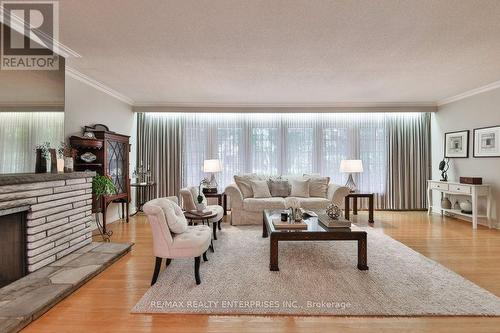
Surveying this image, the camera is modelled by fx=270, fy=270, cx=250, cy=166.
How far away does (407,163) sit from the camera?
6.39 meters

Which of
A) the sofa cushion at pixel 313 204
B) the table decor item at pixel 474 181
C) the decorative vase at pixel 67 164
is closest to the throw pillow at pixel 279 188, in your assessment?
the sofa cushion at pixel 313 204

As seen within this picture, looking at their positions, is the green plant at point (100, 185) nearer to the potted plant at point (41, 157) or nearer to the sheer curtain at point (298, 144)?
the potted plant at point (41, 157)

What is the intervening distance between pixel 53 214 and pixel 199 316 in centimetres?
209

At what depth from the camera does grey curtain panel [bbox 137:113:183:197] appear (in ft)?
20.8

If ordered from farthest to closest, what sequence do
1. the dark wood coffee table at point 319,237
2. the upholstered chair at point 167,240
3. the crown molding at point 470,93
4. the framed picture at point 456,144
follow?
the framed picture at point 456,144 < the crown molding at point 470,93 < the dark wood coffee table at point 319,237 < the upholstered chair at point 167,240

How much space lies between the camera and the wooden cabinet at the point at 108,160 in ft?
13.8

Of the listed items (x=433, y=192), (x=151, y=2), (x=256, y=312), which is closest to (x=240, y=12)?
(x=151, y=2)

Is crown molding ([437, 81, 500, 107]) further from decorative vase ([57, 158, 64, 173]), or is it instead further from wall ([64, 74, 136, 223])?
wall ([64, 74, 136, 223])

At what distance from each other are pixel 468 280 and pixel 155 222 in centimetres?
314

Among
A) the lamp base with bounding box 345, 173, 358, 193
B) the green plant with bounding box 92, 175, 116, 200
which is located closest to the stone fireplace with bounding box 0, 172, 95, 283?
the green plant with bounding box 92, 175, 116, 200

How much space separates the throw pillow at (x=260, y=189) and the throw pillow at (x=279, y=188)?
6.0 inches

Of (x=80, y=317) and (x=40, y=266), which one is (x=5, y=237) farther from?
(x=80, y=317)

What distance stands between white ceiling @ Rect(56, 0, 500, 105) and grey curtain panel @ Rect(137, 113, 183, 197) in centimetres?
129

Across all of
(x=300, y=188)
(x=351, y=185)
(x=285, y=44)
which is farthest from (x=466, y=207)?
(x=285, y=44)
